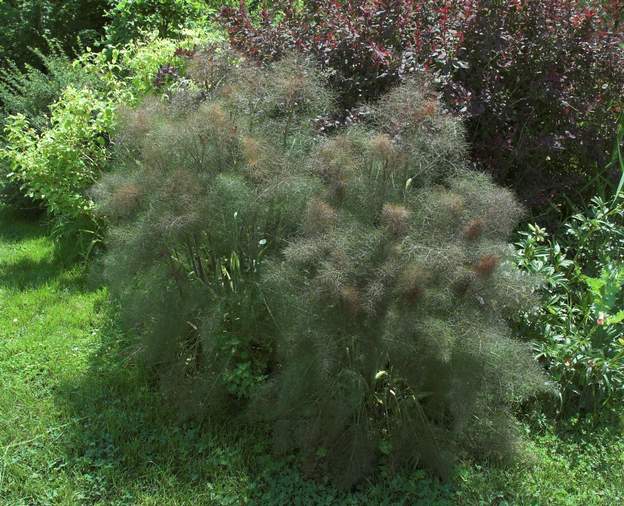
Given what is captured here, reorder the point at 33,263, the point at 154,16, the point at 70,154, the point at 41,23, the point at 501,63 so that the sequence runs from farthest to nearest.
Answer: the point at 41,23, the point at 154,16, the point at 33,263, the point at 70,154, the point at 501,63

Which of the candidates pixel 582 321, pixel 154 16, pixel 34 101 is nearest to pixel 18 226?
pixel 34 101

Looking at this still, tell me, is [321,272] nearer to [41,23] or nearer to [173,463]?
[173,463]

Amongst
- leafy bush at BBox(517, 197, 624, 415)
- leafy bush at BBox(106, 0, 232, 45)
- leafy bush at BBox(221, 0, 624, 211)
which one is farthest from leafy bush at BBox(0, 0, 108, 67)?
leafy bush at BBox(517, 197, 624, 415)

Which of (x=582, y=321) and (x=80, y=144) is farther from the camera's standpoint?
(x=80, y=144)

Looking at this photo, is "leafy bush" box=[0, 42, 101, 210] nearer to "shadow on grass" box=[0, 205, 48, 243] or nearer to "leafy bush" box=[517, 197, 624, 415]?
"shadow on grass" box=[0, 205, 48, 243]

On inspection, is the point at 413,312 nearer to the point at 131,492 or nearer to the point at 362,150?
the point at 362,150

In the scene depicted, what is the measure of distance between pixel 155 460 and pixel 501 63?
312cm

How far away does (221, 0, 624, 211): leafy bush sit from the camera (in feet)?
13.7

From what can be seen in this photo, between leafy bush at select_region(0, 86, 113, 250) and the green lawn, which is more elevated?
leafy bush at select_region(0, 86, 113, 250)

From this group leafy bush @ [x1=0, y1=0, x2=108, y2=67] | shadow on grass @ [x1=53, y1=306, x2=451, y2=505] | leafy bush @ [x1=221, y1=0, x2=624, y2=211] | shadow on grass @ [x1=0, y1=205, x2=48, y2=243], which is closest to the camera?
shadow on grass @ [x1=53, y1=306, x2=451, y2=505]

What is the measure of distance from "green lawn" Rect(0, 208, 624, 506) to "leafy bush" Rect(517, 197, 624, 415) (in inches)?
9.4

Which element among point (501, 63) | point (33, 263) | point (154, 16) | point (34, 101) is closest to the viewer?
point (501, 63)

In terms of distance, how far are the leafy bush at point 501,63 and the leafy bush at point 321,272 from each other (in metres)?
0.65

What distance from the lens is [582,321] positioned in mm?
3957
